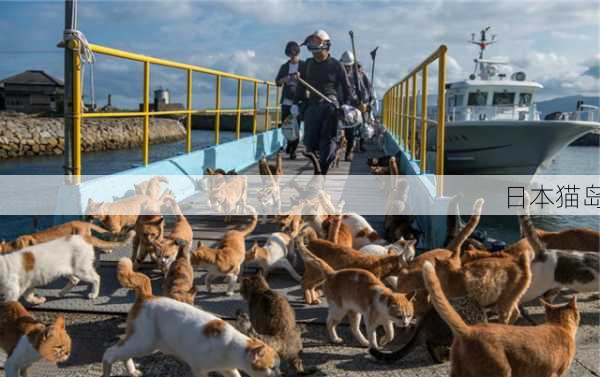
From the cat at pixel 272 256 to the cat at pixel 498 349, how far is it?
235 cm

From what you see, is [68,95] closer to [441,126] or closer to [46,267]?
[46,267]

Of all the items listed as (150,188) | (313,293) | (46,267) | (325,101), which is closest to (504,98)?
(325,101)

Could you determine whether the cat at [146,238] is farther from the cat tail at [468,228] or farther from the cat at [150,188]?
the cat tail at [468,228]

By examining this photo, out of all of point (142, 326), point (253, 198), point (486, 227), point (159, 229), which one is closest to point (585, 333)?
point (142, 326)

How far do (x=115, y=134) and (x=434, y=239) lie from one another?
3581 cm

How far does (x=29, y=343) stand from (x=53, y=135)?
31937mm

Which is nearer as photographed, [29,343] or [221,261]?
[29,343]

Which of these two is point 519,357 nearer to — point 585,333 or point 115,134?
point 585,333

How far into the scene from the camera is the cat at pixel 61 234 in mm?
4968

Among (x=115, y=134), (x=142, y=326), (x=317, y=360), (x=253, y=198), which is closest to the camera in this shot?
(x=142, y=326)

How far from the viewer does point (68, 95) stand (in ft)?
18.7

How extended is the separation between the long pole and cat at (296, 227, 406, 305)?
2403mm

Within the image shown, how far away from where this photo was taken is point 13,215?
439 inches

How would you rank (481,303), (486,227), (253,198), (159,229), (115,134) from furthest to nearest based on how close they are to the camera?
1. (115,134)
2. (486,227)
3. (253,198)
4. (159,229)
5. (481,303)
